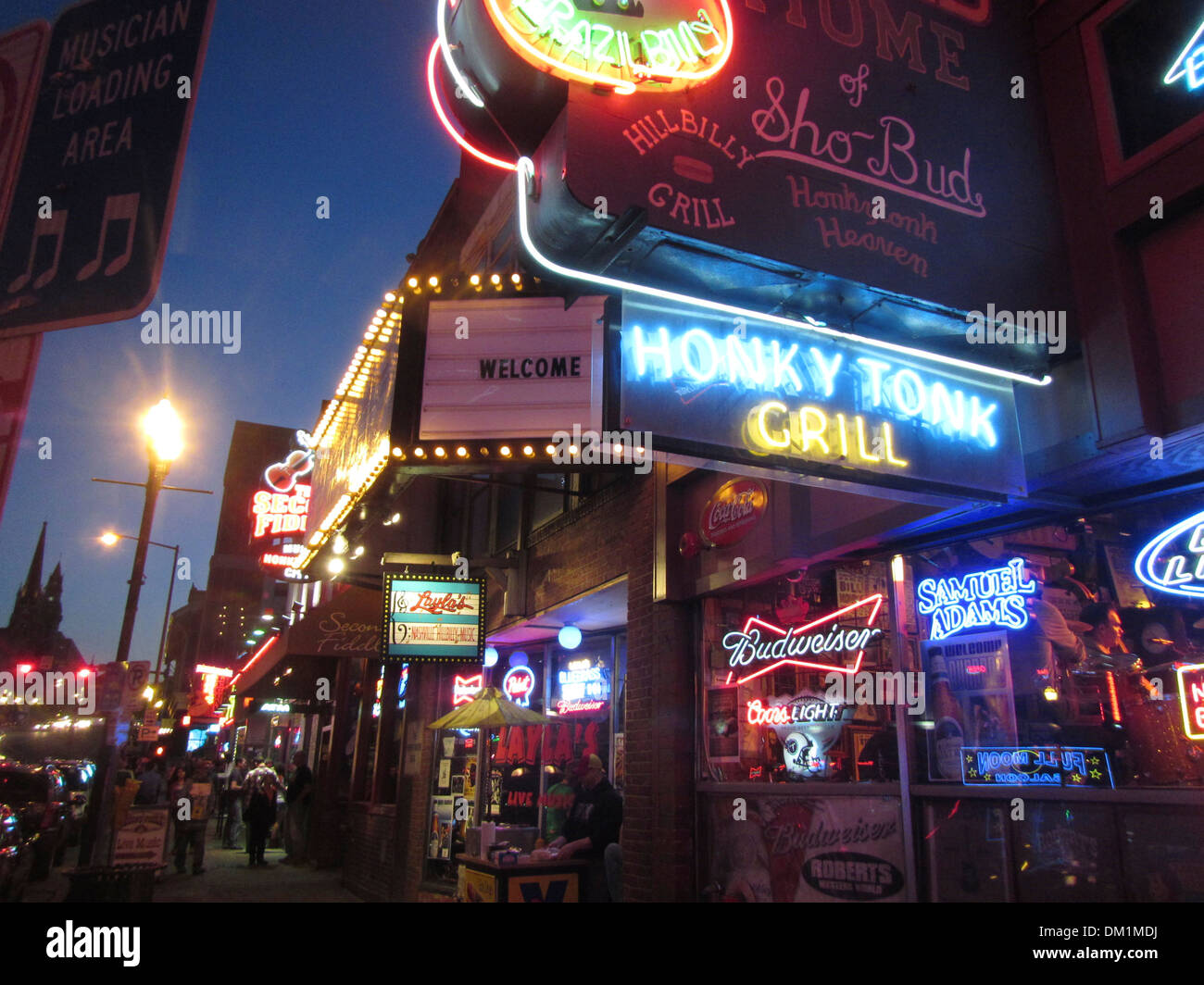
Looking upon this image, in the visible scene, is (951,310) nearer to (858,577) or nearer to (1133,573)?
(1133,573)

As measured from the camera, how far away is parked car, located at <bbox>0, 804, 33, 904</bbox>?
440 inches

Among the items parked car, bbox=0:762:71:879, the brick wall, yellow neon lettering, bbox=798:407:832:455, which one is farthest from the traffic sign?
parked car, bbox=0:762:71:879

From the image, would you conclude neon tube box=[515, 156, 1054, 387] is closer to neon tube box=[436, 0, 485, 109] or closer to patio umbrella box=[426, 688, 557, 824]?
neon tube box=[436, 0, 485, 109]

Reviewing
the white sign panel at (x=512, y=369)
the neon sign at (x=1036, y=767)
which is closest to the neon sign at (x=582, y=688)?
the neon sign at (x=1036, y=767)

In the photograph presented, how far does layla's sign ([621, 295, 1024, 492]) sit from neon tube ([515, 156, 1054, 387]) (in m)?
0.04

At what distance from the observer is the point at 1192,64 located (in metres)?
4.33

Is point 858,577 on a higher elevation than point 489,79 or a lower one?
lower

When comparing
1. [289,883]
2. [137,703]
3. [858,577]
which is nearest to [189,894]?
[289,883]

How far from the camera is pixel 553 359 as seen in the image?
4625mm

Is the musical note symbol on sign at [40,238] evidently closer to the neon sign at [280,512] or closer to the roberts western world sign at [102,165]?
the roberts western world sign at [102,165]

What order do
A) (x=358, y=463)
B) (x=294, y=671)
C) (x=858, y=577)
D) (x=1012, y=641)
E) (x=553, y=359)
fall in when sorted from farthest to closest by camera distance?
(x=294, y=671)
(x=358, y=463)
(x=858, y=577)
(x=1012, y=641)
(x=553, y=359)

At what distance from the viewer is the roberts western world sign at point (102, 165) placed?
2189 mm

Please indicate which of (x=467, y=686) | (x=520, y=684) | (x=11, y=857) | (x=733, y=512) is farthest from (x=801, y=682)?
(x=11, y=857)

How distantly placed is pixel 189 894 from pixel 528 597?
334 inches
